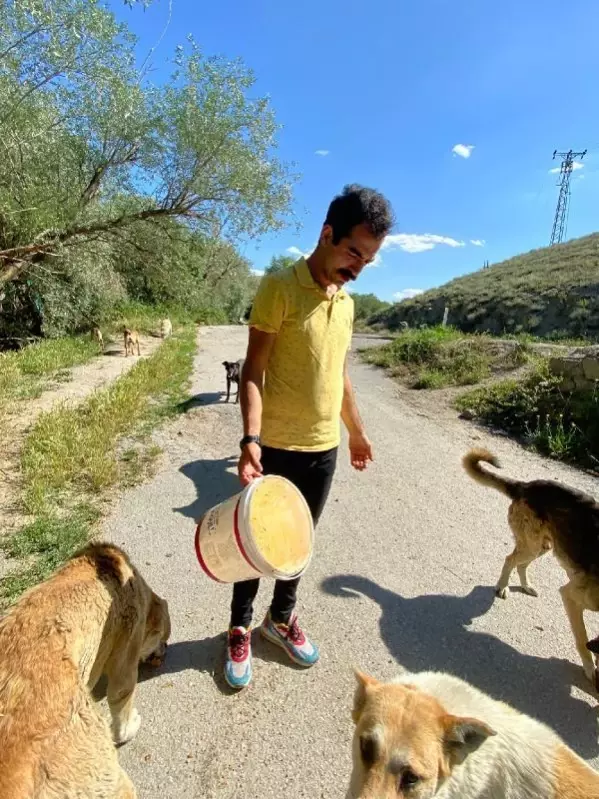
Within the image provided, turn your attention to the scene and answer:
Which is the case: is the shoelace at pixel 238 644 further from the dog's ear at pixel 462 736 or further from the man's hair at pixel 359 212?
the man's hair at pixel 359 212

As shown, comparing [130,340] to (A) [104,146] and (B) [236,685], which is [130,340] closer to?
(A) [104,146]

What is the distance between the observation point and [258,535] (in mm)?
1870

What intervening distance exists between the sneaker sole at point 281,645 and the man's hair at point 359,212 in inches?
92.1

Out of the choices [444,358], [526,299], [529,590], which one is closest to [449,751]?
[529,590]

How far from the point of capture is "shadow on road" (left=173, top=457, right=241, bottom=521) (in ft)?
15.4

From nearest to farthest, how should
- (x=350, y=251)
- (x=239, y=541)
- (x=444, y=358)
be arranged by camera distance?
(x=239, y=541)
(x=350, y=251)
(x=444, y=358)

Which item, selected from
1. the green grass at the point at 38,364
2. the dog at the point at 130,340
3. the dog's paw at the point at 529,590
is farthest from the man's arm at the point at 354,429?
the dog at the point at 130,340

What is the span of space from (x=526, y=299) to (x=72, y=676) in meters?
23.5

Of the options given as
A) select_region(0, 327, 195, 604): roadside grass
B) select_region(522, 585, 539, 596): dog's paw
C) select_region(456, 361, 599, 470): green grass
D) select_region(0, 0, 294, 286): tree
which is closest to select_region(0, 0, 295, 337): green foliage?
select_region(0, 0, 294, 286): tree

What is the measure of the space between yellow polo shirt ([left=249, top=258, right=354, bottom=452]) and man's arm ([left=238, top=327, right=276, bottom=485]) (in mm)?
52

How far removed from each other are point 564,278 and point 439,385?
598 inches

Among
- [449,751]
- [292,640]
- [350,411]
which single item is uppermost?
[350,411]

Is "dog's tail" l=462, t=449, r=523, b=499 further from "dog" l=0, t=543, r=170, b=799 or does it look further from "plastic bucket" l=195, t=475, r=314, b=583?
"dog" l=0, t=543, r=170, b=799

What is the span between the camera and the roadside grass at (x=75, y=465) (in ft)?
11.6
